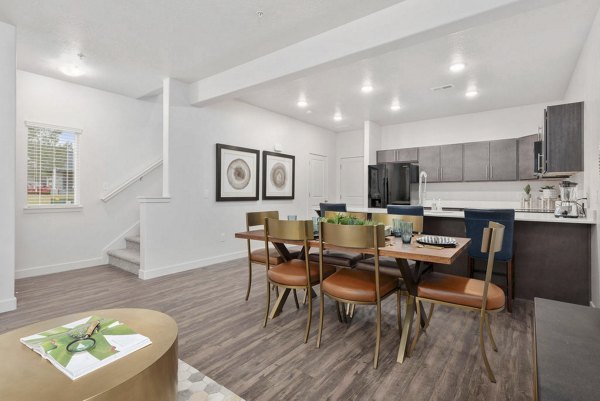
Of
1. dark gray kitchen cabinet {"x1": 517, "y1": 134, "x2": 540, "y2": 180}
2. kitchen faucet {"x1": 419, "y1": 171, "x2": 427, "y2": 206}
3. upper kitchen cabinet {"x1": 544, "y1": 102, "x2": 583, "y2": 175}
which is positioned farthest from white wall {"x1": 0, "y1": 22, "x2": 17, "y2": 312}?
dark gray kitchen cabinet {"x1": 517, "y1": 134, "x2": 540, "y2": 180}

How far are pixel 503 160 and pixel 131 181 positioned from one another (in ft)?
21.1

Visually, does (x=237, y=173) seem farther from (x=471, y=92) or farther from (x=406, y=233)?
(x=471, y=92)

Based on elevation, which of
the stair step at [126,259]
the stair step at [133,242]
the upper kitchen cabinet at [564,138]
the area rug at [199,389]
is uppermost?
the upper kitchen cabinet at [564,138]

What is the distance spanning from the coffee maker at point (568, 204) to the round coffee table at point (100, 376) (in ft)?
12.6

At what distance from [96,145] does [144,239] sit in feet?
5.93

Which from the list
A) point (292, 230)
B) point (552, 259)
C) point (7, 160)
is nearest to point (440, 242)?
point (292, 230)

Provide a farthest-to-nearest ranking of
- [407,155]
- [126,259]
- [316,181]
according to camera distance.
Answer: [316,181], [407,155], [126,259]

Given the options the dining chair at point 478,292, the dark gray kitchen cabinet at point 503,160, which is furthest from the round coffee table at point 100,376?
the dark gray kitchen cabinet at point 503,160

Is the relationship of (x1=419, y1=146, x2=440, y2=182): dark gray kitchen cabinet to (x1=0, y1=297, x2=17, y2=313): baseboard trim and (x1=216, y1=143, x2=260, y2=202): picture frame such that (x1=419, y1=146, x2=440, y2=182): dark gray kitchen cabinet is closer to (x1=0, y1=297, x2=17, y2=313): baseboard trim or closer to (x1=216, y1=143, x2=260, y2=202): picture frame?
(x1=216, y1=143, x2=260, y2=202): picture frame

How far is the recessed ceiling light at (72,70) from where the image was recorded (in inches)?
151

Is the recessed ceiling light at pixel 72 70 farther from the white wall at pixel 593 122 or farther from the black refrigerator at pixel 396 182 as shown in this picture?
the white wall at pixel 593 122

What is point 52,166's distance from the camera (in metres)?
4.22

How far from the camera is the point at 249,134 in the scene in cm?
546

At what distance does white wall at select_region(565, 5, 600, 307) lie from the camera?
2568 mm
